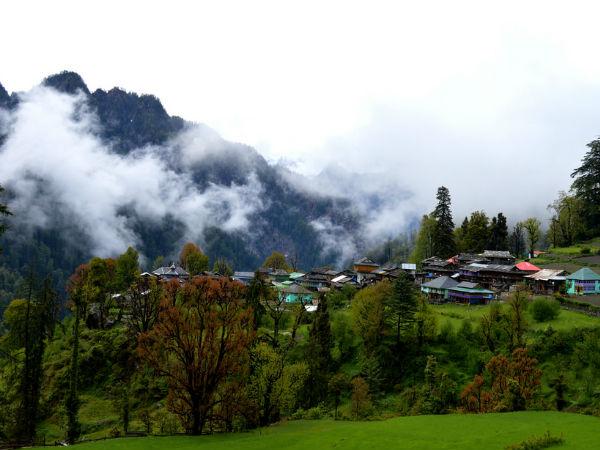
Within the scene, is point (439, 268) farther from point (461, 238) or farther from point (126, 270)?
point (126, 270)

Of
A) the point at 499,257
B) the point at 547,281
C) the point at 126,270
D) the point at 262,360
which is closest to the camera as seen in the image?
the point at 262,360

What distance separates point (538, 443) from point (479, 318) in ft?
138

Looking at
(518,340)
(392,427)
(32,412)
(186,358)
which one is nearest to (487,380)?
(518,340)

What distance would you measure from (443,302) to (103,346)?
53228 mm

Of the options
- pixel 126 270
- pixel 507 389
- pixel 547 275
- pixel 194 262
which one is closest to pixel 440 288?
pixel 547 275

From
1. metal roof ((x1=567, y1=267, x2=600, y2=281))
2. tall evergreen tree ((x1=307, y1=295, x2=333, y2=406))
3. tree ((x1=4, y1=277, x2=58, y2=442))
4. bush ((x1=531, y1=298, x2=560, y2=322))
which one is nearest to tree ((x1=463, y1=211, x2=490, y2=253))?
metal roof ((x1=567, y1=267, x2=600, y2=281))

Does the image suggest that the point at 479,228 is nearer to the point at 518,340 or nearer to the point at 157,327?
the point at 518,340

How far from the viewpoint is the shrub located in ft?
58.4

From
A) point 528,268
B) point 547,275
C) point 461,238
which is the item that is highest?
point 461,238

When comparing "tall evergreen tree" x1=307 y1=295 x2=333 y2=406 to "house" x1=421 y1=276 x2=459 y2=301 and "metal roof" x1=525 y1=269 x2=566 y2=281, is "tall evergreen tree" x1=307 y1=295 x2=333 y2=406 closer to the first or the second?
"house" x1=421 y1=276 x2=459 y2=301

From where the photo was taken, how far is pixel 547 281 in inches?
2692

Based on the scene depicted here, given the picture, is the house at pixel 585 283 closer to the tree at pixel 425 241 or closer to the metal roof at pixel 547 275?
the metal roof at pixel 547 275

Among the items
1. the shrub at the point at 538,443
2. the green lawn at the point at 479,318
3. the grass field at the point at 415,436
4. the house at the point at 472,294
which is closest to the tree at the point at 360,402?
the grass field at the point at 415,436

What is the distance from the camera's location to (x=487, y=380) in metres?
45.4
